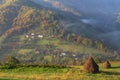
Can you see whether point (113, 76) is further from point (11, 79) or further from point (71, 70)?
point (11, 79)

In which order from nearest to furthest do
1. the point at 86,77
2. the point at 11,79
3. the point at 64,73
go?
the point at 11,79 < the point at 86,77 < the point at 64,73

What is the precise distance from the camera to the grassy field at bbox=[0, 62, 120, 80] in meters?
59.4

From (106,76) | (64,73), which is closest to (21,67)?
(64,73)

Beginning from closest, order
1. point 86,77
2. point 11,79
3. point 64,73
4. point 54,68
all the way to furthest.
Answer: point 11,79, point 86,77, point 64,73, point 54,68

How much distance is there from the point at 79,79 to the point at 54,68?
13622 mm

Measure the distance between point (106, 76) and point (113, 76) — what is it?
147 centimetres

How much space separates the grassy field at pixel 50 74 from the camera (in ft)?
195

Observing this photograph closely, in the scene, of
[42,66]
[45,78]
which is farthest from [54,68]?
[45,78]

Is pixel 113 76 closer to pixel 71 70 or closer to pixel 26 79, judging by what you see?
pixel 71 70

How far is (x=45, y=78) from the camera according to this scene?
58.5 m

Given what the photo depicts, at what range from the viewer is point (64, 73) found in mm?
66000

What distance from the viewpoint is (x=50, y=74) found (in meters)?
64.3

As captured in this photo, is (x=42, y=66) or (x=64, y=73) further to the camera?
(x=42, y=66)

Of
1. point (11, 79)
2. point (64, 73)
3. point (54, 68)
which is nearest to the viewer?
point (11, 79)
